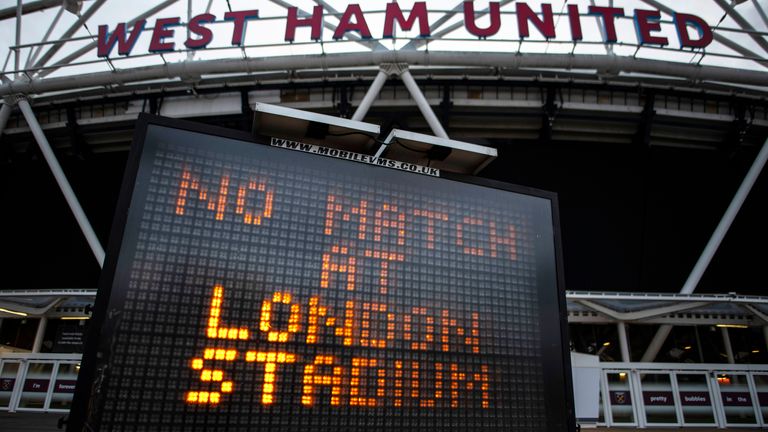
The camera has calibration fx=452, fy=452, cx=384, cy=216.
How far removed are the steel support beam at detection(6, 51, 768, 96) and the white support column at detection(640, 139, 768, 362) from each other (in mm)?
2947

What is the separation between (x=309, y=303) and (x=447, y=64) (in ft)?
37.1

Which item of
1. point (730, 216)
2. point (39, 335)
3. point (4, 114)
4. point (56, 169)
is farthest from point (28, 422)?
point (730, 216)

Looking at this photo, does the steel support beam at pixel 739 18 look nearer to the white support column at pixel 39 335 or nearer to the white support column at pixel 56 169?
the white support column at pixel 56 169

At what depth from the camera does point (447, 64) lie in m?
14.0

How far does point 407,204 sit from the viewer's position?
5488 millimetres

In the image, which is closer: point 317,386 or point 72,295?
point 317,386

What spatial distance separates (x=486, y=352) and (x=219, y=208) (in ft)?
10.7

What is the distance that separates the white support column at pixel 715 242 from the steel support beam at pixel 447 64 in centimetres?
295

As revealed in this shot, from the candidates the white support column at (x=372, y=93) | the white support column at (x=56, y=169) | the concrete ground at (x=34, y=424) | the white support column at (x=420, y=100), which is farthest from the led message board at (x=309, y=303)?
the white support column at (x=56, y=169)

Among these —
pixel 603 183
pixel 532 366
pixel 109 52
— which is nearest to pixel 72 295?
pixel 109 52

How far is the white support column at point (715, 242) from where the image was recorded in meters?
14.8

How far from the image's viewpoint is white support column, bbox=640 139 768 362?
14.8m

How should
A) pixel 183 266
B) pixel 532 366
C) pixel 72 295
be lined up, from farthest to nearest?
pixel 72 295 < pixel 532 366 < pixel 183 266

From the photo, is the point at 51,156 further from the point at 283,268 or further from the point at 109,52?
the point at 283,268
